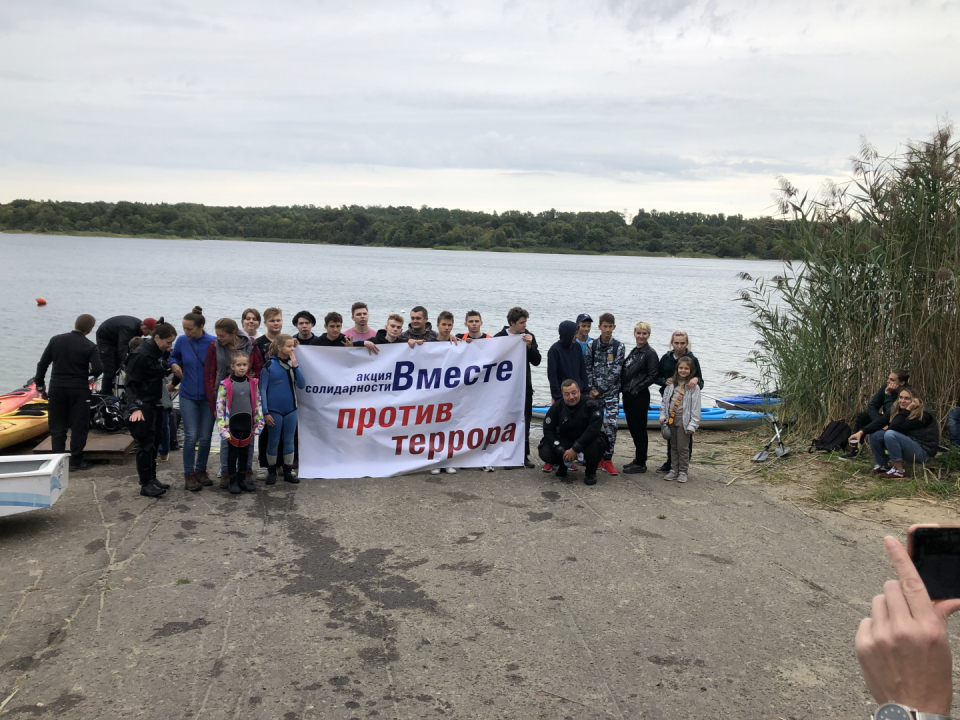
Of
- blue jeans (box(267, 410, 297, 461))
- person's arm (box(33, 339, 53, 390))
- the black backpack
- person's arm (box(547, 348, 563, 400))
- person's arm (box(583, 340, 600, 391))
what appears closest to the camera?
blue jeans (box(267, 410, 297, 461))

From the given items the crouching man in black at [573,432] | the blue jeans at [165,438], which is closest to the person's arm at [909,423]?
the crouching man in black at [573,432]

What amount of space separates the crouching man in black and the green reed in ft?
11.4

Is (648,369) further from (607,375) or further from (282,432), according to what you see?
(282,432)

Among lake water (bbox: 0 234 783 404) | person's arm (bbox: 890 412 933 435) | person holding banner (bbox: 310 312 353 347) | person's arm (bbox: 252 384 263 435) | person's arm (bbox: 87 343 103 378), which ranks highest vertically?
person holding banner (bbox: 310 312 353 347)

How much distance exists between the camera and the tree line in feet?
387

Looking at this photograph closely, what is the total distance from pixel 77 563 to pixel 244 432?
7.30ft

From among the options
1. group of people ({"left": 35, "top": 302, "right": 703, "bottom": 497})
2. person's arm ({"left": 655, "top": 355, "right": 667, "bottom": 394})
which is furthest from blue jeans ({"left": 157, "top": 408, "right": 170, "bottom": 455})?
person's arm ({"left": 655, "top": 355, "right": 667, "bottom": 394})

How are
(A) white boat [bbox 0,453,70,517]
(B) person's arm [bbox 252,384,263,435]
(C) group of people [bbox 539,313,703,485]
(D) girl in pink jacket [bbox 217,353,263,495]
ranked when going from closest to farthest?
1. (A) white boat [bbox 0,453,70,517]
2. (D) girl in pink jacket [bbox 217,353,263,495]
3. (B) person's arm [bbox 252,384,263,435]
4. (C) group of people [bbox 539,313,703,485]

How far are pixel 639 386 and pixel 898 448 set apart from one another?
2951 millimetres

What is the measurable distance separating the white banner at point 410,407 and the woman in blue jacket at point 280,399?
31 centimetres

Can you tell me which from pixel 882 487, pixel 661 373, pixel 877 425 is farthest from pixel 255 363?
pixel 877 425

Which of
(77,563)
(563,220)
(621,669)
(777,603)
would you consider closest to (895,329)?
(777,603)

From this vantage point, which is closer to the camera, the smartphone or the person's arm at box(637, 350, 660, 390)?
the smartphone

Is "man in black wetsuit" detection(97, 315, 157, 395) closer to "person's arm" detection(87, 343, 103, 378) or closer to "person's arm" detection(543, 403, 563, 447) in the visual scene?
"person's arm" detection(87, 343, 103, 378)
